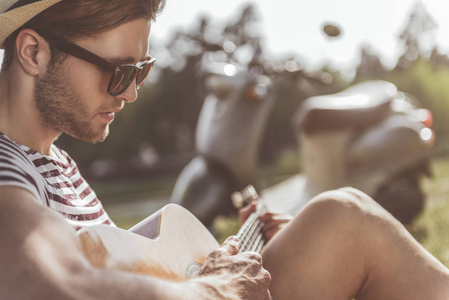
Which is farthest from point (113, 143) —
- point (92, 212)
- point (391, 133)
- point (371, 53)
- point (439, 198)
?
point (371, 53)

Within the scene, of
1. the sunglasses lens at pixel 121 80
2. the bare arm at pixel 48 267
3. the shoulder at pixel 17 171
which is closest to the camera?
the bare arm at pixel 48 267

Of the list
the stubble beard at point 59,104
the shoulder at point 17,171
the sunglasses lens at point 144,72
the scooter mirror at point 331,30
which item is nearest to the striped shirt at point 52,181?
the shoulder at point 17,171

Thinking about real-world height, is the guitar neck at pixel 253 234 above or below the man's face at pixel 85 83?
below

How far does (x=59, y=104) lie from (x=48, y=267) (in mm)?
718

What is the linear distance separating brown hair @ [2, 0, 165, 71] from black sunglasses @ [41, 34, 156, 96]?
25 mm

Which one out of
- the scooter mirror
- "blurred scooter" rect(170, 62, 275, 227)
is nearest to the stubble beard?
the scooter mirror

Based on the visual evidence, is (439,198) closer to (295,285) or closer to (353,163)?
(353,163)

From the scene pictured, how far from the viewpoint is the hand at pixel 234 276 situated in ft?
3.81

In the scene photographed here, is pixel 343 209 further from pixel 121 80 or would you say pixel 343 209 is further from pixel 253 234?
pixel 121 80

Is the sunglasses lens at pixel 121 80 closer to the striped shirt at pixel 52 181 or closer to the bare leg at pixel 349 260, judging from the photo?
the striped shirt at pixel 52 181

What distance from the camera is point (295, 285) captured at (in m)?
1.56

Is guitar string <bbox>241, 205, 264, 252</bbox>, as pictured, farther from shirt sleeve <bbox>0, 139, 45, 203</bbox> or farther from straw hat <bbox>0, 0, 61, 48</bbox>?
straw hat <bbox>0, 0, 61, 48</bbox>

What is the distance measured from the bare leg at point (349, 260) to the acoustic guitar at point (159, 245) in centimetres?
17

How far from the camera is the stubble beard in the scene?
145cm
